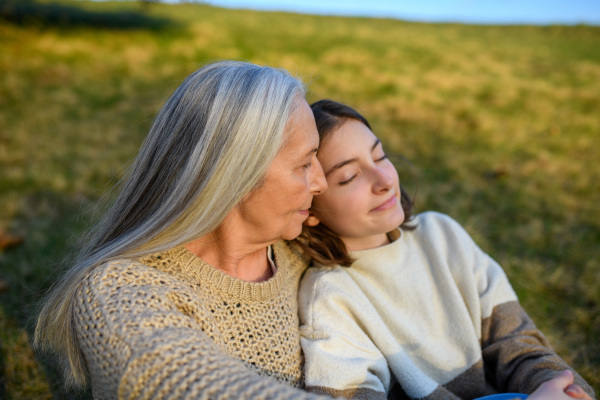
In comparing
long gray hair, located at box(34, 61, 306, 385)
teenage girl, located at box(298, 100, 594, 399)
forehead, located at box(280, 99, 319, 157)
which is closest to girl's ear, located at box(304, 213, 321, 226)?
teenage girl, located at box(298, 100, 594, 399)

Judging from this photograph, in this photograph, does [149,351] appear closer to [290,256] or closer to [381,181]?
[290,256]

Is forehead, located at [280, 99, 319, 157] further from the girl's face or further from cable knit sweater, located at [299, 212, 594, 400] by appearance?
cable knit sweater, located at [299, 212, 594, 400]

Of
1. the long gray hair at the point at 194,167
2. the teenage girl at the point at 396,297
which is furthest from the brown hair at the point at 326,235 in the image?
the long gray hair at the point at 194,167

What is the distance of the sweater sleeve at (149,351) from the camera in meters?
1.32

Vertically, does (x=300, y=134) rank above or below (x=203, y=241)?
above

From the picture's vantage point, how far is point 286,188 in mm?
1854

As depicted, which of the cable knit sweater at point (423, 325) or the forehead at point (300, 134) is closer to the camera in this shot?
the forehead at point (300, 134)

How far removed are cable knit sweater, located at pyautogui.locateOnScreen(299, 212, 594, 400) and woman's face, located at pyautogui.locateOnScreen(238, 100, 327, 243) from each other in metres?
0.44

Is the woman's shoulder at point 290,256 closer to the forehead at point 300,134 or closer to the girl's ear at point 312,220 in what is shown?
the girl's ear at point 312,220

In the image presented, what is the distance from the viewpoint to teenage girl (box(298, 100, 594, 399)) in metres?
2.11

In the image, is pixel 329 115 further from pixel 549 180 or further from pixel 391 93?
pixel 391 93

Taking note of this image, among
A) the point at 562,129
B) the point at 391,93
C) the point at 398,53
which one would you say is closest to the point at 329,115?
the point at 562,129

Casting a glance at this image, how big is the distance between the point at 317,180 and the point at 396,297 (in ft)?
2.43

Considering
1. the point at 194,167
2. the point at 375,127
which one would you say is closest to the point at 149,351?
the point at 194,167
